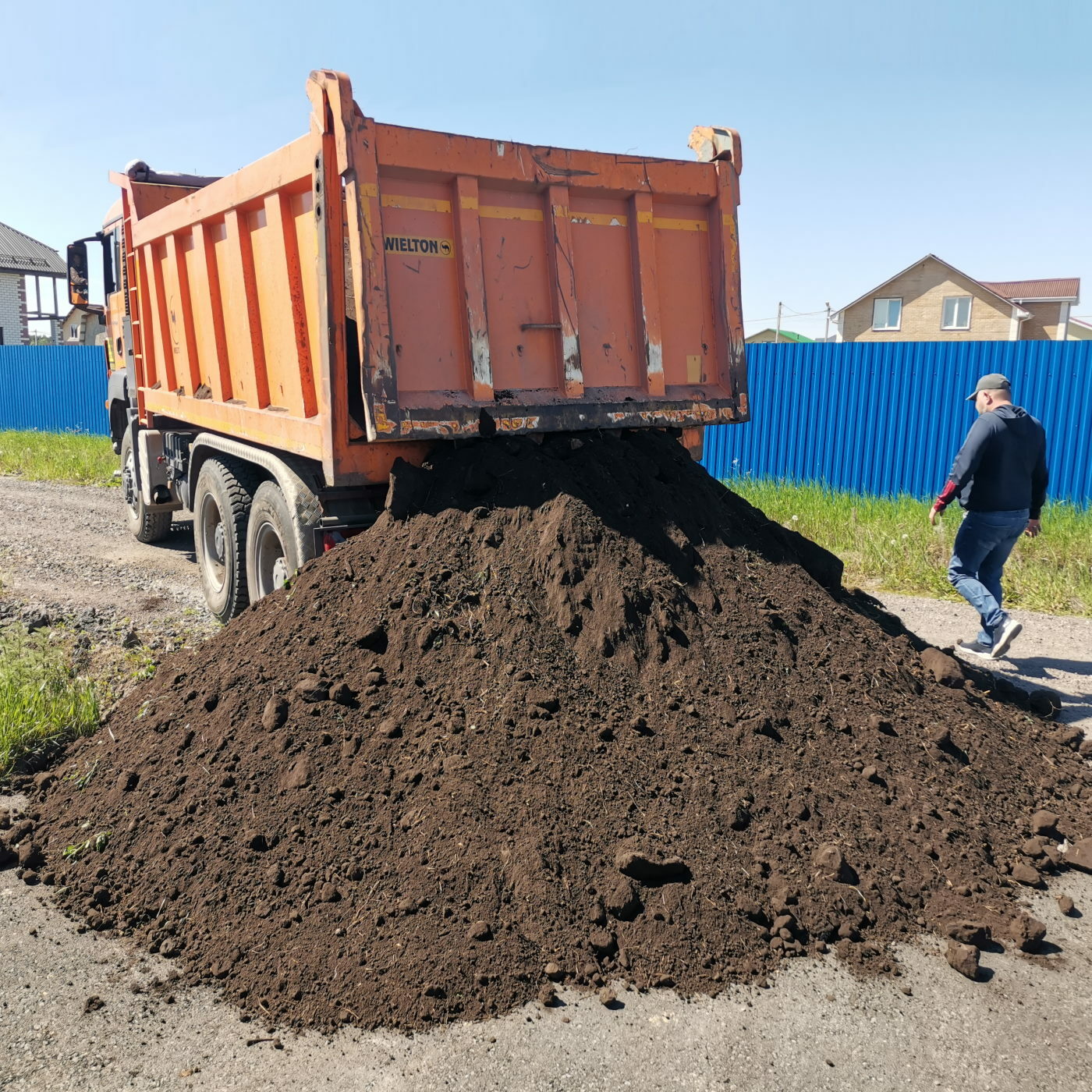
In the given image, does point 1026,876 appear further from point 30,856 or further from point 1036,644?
point 30,856

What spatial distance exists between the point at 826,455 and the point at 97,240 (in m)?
9.26

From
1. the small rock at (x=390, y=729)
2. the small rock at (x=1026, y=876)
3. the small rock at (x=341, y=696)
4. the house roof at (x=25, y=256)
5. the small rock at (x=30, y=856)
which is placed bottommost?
the small rock at (x=1026, y=876)

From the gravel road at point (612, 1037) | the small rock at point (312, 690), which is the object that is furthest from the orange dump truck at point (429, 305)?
the gravel road at point (612, 1037)

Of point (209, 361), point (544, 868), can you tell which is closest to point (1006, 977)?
point (544, 868)

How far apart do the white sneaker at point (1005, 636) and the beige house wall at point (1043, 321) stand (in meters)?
44.9

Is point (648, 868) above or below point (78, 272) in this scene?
below

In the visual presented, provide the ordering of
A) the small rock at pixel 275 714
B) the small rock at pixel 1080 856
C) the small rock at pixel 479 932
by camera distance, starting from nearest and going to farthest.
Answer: the small rock at pixel 479 932, the small rock at pixel 1080 856, the small rock at pixel 275 714

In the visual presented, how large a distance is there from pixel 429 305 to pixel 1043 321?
48507 mm

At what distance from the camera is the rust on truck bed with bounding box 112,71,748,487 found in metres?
4.63

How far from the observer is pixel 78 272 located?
9.70 m

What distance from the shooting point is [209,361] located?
22.9 ft

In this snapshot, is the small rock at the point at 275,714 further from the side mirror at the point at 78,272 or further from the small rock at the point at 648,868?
the side mirror at the point at 78,272

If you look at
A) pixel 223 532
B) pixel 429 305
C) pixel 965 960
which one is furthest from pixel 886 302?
pixel 965 960

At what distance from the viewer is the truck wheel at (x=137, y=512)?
9680 mm
